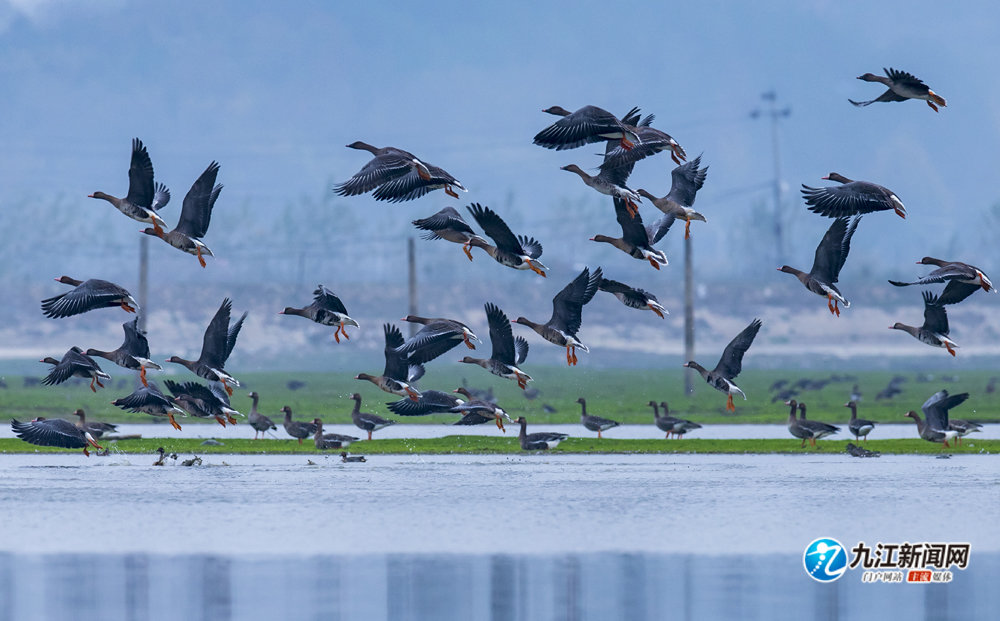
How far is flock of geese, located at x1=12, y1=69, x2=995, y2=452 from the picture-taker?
2559cm

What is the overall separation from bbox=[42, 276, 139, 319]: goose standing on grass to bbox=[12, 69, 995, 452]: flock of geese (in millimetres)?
25

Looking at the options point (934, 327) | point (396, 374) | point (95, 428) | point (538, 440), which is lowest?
point (538, 440)

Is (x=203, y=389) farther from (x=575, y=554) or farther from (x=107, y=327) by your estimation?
(x=107, y=327)

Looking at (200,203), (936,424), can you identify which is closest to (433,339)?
(200,203)

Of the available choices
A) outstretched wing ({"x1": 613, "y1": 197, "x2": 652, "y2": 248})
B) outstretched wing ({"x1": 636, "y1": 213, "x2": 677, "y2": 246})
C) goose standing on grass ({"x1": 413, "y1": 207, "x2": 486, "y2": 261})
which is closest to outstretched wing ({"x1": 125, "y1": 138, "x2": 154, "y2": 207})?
goose standing on grass ({"x1": 413, "y1": 207, "x2": 486, "y2": 261})

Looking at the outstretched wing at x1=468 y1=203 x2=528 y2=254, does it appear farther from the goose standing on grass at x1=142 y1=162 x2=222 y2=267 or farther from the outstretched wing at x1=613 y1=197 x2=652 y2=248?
the goose standing on grass at x1=142 y1=162 x2=222 y2=267

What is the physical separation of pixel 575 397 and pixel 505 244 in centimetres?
4533

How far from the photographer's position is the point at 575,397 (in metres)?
72.5

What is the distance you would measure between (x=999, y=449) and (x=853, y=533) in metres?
16.7

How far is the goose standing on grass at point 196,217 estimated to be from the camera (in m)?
26.8

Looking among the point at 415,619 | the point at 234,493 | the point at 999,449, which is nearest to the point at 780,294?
the point at 999,449

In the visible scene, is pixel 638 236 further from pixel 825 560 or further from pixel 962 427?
pixel 962 427

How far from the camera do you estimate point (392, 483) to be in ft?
101

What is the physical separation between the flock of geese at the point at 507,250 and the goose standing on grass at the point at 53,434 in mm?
42
